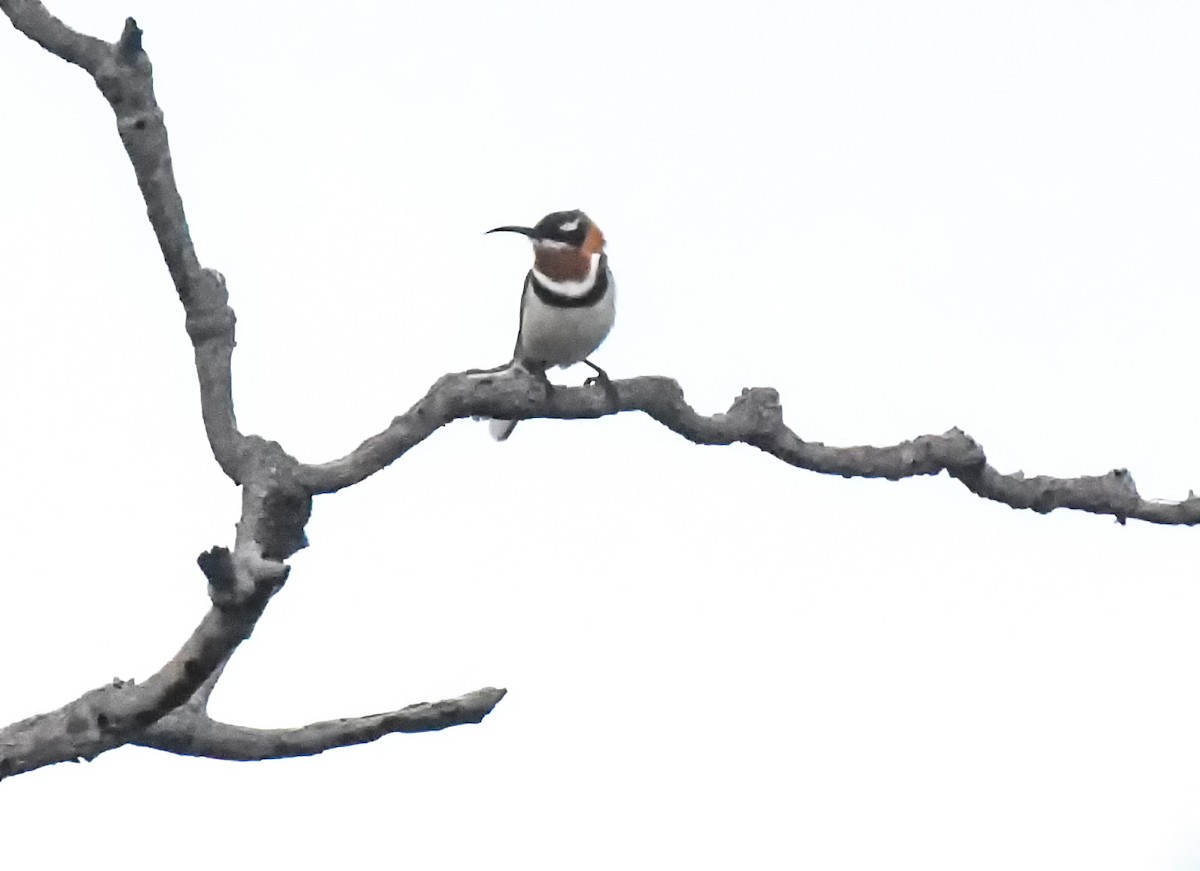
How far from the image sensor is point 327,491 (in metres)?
4.32

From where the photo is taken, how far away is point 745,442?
16.6ft

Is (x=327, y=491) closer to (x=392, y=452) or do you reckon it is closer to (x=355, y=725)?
(x=392, y=452)

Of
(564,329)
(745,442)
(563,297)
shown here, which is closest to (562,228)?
(563,297)

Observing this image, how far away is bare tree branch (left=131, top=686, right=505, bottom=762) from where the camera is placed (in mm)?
4559

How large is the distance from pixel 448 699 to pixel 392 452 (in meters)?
0.69

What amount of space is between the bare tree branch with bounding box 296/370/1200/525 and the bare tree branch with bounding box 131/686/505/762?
68 cm

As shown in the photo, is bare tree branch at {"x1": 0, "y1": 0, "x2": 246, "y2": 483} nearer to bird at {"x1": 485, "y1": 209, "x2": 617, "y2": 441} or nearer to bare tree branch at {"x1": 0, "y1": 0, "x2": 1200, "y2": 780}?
bare tree branch at {"x1": 0, "y1": 0, "x2": 1200, "y2": 780}

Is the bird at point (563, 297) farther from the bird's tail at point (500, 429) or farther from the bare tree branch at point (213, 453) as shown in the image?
the bare tree branch at point (213, 453)

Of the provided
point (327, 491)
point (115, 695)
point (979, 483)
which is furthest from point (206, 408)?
point (979, 483)

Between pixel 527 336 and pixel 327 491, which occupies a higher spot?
pixel 527 336

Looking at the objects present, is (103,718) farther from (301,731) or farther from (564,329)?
(564,329)

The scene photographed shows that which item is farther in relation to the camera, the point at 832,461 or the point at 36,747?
the point at 832,461

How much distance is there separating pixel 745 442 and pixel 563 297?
2.02 metres

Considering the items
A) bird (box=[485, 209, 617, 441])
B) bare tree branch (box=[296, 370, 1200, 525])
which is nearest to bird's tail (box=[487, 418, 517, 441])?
bird (box=[485, 209, 617, 441])
